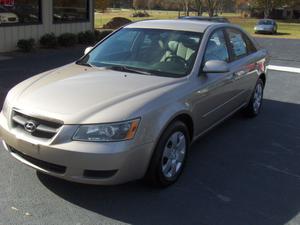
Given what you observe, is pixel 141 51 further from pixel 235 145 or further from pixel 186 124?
pixel 235 145

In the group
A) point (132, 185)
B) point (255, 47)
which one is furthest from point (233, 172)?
point (255, 47)

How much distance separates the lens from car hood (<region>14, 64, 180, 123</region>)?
12.5ft

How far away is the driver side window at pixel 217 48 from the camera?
16.8 feet

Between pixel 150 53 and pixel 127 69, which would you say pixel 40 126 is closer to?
pixel 127 69

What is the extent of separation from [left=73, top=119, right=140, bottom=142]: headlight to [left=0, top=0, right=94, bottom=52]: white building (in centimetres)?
1136

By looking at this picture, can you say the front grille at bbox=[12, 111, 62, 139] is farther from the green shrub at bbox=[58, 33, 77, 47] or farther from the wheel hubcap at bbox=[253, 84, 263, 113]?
the green shrub at bbox=[58, 33, 77, 47]

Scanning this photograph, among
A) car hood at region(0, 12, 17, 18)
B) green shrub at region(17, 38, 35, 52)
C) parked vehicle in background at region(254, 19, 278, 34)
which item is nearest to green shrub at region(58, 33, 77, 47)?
green shrub at region(17, 38, 35, 52)

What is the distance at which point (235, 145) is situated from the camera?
227 inches

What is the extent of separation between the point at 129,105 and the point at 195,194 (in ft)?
3.70

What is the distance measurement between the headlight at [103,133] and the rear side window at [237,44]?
2.75 meters

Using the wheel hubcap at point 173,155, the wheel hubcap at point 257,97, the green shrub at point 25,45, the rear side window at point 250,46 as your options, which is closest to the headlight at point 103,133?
the wheel hubcap at point 173,155

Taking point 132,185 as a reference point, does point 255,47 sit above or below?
above

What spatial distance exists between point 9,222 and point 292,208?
99.1 inches

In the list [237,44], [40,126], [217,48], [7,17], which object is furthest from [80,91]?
[7,17]
